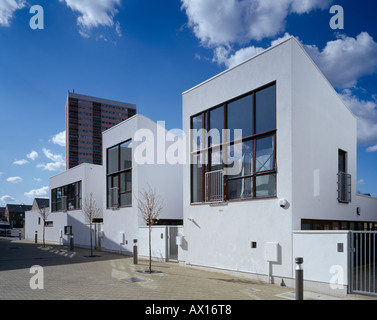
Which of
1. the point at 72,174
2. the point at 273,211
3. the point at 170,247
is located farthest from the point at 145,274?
the point at 72,174

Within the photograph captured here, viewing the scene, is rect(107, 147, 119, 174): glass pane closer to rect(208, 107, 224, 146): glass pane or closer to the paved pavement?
the paved pavement

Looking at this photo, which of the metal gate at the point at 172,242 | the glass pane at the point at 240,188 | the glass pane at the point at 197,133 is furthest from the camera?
the metal gate at the point at 172,242

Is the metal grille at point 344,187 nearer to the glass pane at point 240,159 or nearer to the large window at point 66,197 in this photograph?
the glass pane at point 240,159

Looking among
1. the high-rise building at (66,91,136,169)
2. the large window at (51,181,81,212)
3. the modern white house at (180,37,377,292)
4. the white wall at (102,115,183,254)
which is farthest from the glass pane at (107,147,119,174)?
the high-rise building at (66,91,136,169)

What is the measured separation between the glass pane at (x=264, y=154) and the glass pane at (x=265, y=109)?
0.39m

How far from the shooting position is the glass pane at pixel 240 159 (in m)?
11.1

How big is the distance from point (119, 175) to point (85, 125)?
347ft

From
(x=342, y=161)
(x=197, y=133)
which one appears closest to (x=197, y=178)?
(x=197, y=133)

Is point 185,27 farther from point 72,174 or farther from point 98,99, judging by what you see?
point 98,99

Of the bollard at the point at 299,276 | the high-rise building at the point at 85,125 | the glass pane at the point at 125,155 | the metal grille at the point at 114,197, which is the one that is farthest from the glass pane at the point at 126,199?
the high-rise building at the point at 85,125

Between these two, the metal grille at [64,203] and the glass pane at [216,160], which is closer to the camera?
the glass pane at [216,160]

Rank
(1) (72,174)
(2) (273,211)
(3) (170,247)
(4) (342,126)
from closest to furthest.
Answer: (2) (273,211) < (4) (342,126) < (3) (170,247) < (1) (72,174)

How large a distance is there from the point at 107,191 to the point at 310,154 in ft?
45.2

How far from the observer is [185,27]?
12.5 metres
